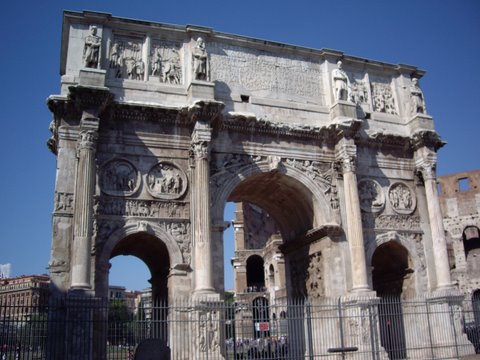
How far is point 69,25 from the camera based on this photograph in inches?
570

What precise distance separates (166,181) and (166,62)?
3.60m

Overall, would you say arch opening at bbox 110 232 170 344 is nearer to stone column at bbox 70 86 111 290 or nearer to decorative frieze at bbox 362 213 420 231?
stone column at bbox 70 86 111 290

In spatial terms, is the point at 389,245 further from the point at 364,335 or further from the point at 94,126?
the point at 94,126

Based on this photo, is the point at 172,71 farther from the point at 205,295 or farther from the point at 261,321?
the point at 261,321

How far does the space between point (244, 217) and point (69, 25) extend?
24555 millimetres

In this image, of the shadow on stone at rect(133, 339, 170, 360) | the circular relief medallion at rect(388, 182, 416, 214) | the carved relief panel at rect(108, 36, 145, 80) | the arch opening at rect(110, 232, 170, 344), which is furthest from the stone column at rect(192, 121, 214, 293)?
the circular relief medallion at rect(388, 182, 416, 214)

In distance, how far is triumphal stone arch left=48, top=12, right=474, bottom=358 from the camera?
13227mm

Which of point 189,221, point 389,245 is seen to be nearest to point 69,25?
point 189,221

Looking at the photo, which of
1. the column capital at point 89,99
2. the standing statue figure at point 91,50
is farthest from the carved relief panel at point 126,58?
the column capital at point 89,99

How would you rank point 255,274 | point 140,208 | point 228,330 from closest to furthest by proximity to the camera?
point 140,208
point 228,330
point 255,274

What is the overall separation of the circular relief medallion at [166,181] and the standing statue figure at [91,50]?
10.4ft

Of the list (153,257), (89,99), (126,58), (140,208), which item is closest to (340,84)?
(126,58)

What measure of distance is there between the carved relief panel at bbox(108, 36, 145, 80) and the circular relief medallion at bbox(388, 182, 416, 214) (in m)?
8.55

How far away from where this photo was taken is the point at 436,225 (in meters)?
16.4
